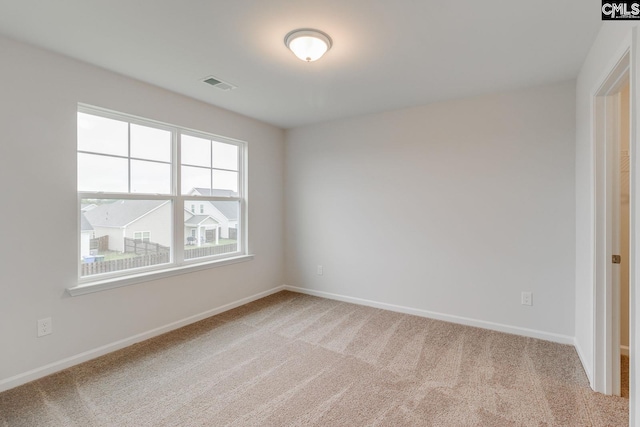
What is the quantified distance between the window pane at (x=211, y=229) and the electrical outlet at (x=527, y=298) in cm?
331

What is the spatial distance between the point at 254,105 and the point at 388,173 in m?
1.79

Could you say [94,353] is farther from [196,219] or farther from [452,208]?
[452,208]

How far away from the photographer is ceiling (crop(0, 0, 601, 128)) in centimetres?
180

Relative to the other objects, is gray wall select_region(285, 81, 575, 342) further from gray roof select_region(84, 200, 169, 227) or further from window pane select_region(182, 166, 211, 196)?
gray roof select_region(84, 200, 169, 227)

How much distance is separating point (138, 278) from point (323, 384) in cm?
195

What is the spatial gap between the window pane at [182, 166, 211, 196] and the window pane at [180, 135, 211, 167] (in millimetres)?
72

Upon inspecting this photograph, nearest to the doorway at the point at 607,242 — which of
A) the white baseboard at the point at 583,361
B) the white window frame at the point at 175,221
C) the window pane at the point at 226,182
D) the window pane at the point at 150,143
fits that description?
the white baseboard at the point at 583,361

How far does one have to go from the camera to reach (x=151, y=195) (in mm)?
3020

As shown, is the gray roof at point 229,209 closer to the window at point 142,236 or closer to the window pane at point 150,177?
the window pane at point 150,177

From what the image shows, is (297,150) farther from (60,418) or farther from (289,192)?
(60,418)

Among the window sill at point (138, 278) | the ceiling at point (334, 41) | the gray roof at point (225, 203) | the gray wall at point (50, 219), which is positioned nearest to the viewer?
the ceiling at point (334, 41)

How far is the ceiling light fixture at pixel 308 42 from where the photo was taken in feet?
6.63

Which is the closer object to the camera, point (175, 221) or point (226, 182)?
point (175, 221)

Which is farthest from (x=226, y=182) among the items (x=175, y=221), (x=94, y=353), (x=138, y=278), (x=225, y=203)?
(x=94, y=353)
